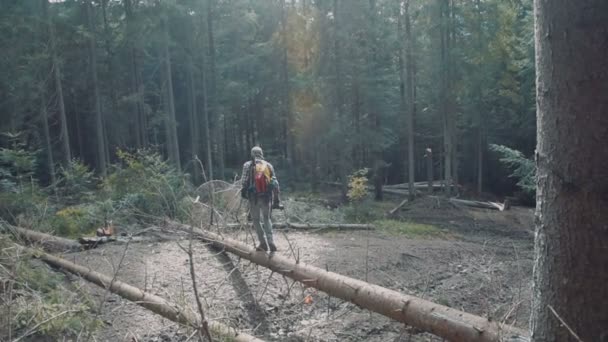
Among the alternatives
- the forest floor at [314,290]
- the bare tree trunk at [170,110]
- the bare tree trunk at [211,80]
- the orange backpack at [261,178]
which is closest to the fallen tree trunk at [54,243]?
the forest floor at [314,290]

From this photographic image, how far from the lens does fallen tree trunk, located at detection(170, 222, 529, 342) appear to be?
426 cm

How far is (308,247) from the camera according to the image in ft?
35.1

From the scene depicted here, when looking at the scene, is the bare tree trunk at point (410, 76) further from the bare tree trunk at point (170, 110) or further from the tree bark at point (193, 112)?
the tree bark at point (193, 112)

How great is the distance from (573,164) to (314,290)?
279 inches

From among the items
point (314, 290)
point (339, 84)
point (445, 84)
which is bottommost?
point (314, 290)

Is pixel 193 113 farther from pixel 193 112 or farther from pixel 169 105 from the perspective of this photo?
pixel 169 105

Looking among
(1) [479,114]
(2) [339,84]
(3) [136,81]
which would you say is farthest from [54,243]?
(1) [479,114]

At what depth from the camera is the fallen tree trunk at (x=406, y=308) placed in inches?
168

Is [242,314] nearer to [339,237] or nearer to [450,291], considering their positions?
[450,291]

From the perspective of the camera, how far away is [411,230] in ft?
47.2

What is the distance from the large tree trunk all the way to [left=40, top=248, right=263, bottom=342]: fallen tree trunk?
10.8 feet

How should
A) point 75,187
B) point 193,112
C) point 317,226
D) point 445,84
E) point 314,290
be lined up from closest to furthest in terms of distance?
point 314,290 → point 317,226 → point 75,187 → point 445,84 → point 193,112

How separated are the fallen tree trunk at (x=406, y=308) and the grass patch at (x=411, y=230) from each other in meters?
7.08

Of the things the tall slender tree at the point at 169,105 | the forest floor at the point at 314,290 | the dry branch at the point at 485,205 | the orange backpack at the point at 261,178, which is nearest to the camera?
the forest floor at the point at 314,290
